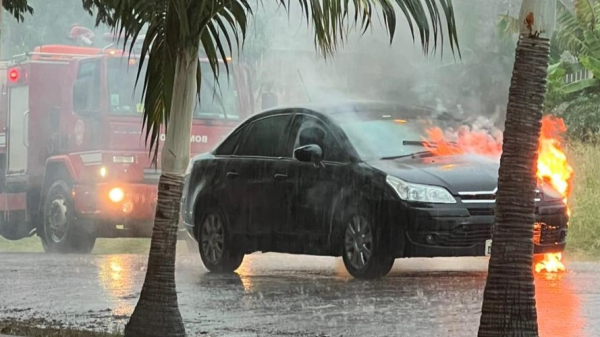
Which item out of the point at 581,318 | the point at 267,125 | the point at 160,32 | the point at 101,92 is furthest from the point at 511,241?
the point at 101,92

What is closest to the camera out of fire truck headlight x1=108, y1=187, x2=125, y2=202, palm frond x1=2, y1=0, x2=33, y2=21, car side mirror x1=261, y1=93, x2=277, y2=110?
palm frond x1=2, y1=0, x2=33, y2=21

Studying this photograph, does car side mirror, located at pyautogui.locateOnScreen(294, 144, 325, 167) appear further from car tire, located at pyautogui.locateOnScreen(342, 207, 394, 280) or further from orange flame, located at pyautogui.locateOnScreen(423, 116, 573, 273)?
orange flame, located at pyautogui.locateOnScreen(423, 116, 573, 273)

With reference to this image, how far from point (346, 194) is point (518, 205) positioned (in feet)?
16.4

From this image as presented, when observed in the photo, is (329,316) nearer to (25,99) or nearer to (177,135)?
(177,135)

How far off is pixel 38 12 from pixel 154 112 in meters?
8.61

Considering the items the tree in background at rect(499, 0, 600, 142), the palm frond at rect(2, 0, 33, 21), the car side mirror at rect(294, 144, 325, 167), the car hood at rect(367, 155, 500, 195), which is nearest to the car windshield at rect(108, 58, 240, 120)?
the palm frond at rect(2, 0, 33, 21)

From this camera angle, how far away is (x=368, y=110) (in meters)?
13.1

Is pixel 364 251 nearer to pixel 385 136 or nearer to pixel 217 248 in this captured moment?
pixel 385 136

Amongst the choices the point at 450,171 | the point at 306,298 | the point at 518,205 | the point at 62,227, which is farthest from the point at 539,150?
the point at 62,227

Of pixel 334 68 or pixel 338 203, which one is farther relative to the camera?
pixel 334 68

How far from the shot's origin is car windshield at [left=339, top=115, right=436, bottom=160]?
12.4m

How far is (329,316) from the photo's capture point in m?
11.0

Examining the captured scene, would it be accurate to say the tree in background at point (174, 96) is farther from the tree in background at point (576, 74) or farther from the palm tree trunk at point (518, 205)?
the tree in background at point (576, 74)

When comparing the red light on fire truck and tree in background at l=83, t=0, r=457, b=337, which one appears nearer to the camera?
tree in background at l=83, t=0, r=457, b=337
